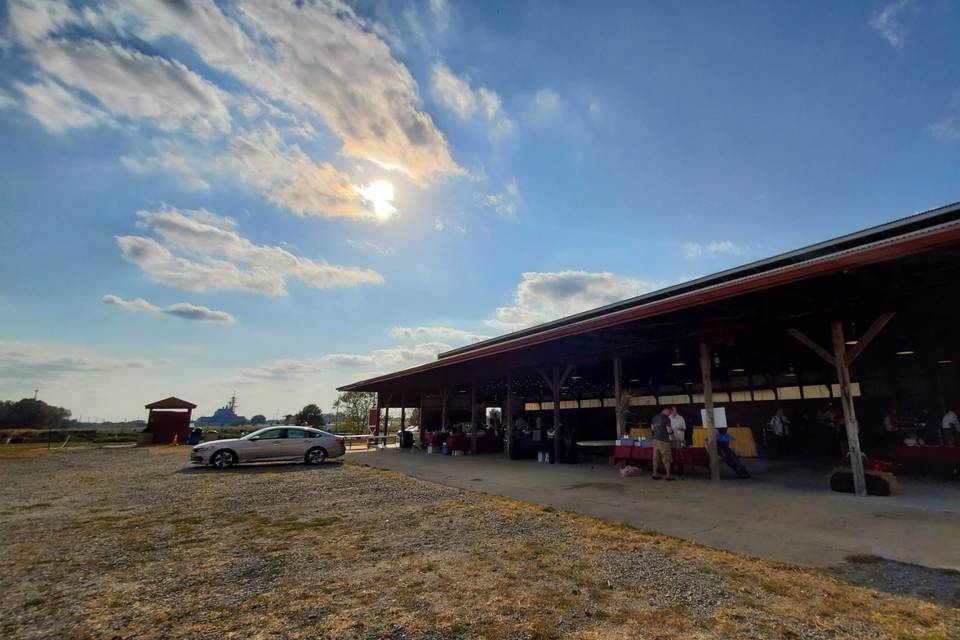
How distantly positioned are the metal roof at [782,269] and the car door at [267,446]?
16.2 feet

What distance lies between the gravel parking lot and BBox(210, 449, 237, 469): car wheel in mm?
6522

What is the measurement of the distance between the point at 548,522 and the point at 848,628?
3.51 m

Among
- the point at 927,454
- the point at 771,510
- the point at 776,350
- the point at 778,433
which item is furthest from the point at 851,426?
the point at 778,433

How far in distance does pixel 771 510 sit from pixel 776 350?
28.8 feet

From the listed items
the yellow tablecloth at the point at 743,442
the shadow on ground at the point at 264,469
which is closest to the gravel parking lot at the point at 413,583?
the shadow on ground at the point at 264,469

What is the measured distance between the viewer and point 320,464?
14.2m

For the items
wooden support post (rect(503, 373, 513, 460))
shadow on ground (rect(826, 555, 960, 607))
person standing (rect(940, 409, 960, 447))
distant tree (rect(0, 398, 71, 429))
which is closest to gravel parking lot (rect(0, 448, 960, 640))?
shadow on ground (rect(826, 555, 960, 607))

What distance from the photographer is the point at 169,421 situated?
27.3 metres

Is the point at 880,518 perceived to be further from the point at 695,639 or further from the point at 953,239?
the point at 695,639

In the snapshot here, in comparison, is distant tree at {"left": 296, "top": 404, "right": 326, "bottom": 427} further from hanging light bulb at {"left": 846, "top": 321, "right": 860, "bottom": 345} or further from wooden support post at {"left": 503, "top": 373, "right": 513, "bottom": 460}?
hanging light bulb at {"left": 846, "top": 321, "right": 860, "bottom": 345}

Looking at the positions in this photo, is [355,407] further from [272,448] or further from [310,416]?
[272,448]

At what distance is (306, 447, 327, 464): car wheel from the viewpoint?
1424 centimetres

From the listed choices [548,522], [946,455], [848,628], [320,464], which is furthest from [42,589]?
[946,455]

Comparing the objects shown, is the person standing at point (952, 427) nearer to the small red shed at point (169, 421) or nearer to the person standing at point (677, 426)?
the person standing at point (677, 426)
